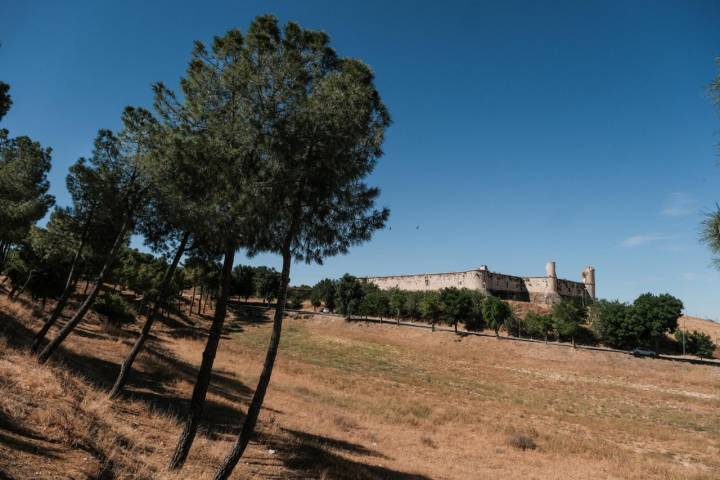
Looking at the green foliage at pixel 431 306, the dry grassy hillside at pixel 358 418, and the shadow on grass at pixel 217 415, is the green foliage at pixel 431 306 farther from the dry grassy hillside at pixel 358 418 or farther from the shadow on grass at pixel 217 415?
the shadow on grass at pixel 217 415

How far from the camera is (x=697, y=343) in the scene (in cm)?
7094

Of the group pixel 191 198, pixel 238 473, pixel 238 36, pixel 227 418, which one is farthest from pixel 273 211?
pixel 227 418

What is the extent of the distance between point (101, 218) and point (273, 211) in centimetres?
1384

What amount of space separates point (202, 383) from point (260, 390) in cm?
201

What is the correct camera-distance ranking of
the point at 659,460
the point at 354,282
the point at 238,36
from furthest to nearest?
the point at 354,282 < the point at 659,460 < the point at 238,36

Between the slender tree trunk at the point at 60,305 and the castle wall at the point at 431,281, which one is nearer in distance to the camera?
the slender tree trunk at the point at 60,305

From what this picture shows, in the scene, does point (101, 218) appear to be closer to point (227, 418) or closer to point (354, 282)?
point (227, 418)

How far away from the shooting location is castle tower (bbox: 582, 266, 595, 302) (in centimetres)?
11559

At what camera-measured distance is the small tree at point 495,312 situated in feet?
257

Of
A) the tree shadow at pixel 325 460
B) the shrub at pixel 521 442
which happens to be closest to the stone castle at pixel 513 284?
the shrub at pixel 521 442

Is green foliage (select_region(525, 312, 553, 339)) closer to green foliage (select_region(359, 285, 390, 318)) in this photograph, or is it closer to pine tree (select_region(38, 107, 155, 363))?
green foliage (select_region(359, 285, 390, 318))

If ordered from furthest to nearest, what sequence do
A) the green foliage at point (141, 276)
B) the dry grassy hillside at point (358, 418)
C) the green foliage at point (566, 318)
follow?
the green foliage at point (566, 318), the green foliage at point (141, 276), the dry grassy hillside at point (358, 418)

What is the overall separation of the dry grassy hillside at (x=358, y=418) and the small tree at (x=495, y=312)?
2422 centimetres

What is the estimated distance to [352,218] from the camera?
41.7 ft
